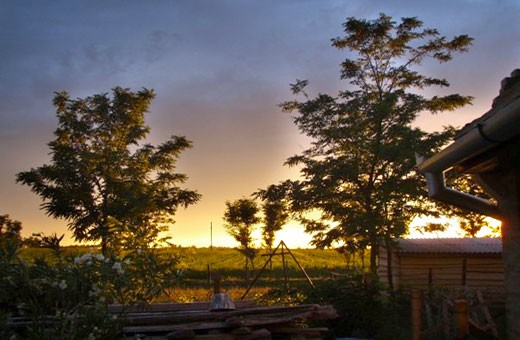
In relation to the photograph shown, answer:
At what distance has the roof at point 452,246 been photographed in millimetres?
21641

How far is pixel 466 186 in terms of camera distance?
858 inches


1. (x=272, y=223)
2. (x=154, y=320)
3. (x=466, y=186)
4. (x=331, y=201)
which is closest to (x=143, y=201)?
(x=331, y=201)

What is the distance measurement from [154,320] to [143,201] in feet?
62.0

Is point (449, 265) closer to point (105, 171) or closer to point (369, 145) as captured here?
point (369, 145)

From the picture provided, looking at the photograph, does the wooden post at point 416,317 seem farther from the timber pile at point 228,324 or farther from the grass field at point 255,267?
the grass field at point 255,267

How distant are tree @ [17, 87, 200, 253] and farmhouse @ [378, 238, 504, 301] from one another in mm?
11636

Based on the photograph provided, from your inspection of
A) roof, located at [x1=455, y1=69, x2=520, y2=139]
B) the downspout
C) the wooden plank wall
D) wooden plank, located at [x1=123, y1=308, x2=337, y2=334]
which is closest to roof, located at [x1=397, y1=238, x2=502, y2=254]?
the wooden plank wall

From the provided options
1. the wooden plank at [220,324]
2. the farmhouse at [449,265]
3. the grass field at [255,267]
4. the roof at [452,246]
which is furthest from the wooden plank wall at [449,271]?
the wooden plank at [220,324]

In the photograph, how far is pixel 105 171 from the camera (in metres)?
26.8

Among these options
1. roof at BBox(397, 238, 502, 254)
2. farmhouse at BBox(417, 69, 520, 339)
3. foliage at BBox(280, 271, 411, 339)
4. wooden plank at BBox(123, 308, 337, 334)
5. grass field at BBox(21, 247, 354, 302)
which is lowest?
grass field at BBox(21, 247, 354, 302)

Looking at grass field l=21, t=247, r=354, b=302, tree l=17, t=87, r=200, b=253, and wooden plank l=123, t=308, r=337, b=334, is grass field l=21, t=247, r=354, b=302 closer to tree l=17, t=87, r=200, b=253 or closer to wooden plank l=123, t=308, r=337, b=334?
tree l=17, t=87, r=200, b=253

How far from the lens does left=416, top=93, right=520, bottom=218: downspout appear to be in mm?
3963

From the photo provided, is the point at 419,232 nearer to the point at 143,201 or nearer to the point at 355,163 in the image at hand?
the point at 355,163

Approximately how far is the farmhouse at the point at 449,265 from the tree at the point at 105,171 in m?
11.6
